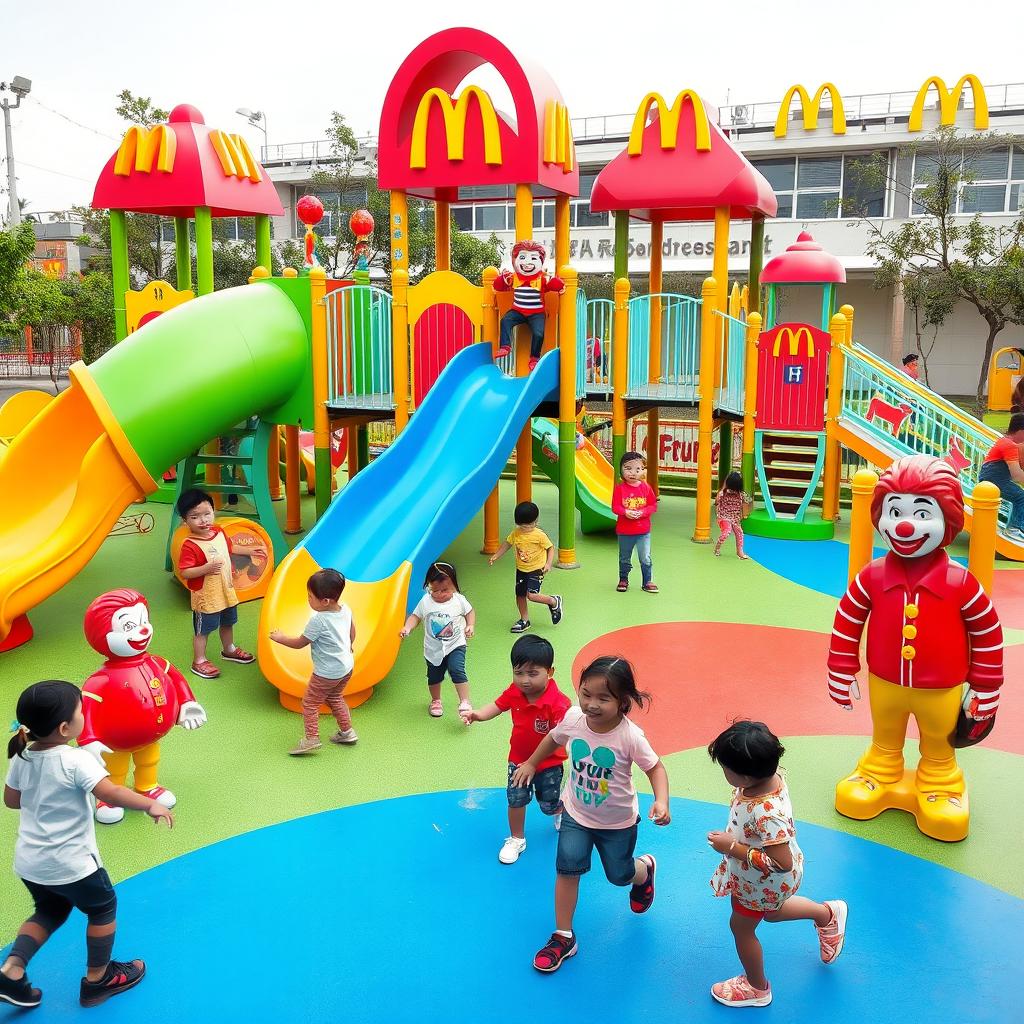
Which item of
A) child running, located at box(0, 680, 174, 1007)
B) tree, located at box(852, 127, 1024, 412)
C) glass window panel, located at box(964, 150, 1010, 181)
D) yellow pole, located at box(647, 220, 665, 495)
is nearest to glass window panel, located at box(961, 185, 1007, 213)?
glass window panel, located at box(964, 150, 1010, 181)

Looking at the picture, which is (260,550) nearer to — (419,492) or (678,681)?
(419,492)

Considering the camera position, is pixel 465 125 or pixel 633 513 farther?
pixel 465 125

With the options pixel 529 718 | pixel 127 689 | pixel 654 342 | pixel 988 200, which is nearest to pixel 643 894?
pixel 529 718

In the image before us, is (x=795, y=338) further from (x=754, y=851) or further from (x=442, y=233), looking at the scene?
(x=754, y=851)

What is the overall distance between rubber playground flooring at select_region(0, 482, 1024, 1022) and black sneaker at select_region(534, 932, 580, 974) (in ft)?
0.24

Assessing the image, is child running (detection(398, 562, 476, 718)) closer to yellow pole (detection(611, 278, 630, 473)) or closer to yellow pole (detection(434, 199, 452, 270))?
yellow pole (detection(611, 278, 630, 473))

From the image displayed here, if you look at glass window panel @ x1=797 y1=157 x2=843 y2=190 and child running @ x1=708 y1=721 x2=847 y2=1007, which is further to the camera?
glass window panel @ x1=797 y1=157 x2=843 y2=190

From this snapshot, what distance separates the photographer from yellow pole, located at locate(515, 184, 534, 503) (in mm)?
10266

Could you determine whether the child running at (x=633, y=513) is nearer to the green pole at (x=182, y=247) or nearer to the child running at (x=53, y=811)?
the child running at (x=53, y=811)

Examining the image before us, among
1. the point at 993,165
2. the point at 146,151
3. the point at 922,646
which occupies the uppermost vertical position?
the point at 993,165

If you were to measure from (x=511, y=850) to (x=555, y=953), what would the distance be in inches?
34.7

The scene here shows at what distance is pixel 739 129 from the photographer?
3341cm

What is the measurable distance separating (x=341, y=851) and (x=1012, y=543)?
29.9 feet

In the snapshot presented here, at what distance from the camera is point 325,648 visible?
5.94 m
